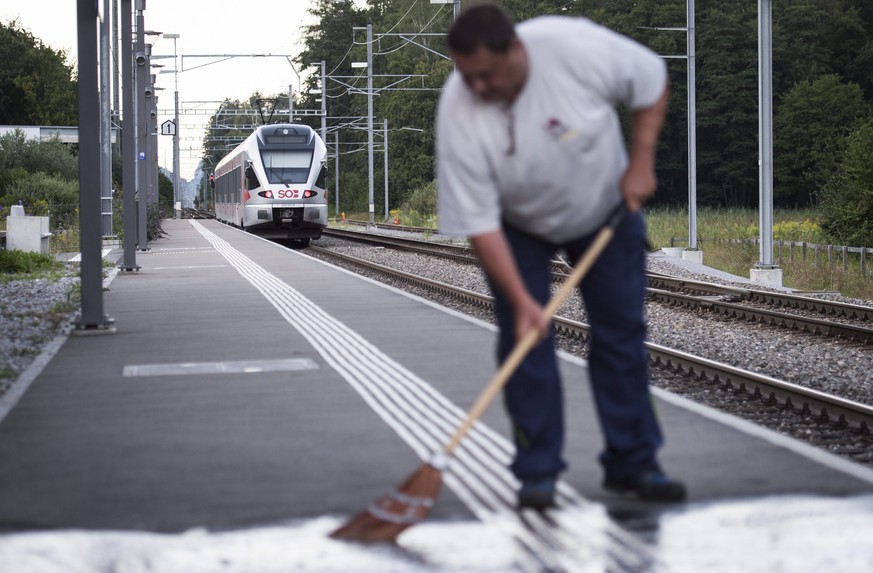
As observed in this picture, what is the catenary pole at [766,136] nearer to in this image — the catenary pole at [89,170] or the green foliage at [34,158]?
the catenary pole at [89,170]

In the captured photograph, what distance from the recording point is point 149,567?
4383 millimetres

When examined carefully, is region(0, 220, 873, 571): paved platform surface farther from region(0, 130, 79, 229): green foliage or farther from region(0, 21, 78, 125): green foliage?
region(0, 21, 78, 125): green foliage

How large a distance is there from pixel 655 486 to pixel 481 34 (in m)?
1.74

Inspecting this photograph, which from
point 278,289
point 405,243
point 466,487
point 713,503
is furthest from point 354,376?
point 405,243

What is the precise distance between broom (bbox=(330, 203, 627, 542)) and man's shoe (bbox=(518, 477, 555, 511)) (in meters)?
0.34

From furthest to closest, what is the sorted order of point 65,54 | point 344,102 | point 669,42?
point 344,102
point 65,54
point 669,42

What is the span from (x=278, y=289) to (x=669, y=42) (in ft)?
194

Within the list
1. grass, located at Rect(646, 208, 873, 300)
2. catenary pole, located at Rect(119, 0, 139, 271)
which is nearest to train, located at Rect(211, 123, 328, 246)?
grass, located at Rect(646, 208, 873, 300)

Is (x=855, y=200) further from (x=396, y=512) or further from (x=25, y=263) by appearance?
(x=396, y=512)

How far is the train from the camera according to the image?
3475 cm

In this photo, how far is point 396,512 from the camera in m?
4.68

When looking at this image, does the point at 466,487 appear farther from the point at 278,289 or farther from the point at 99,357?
the point at 278,289

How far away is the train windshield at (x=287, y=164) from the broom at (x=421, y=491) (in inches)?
1196

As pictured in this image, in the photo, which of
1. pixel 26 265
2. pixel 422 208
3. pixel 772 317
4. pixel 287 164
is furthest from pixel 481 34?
pixel 422 208
